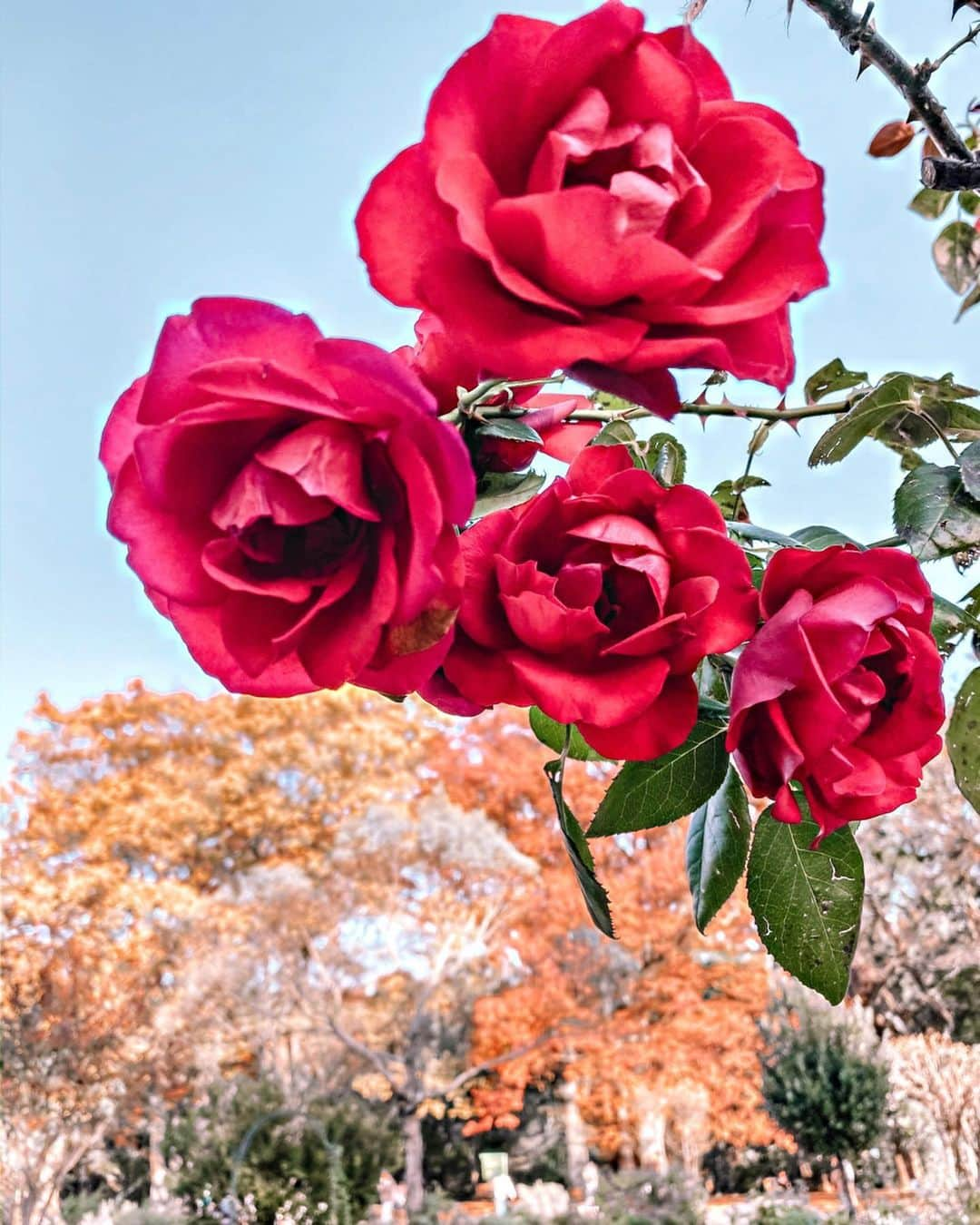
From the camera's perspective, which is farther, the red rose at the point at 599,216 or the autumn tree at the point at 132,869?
the autumn tree at the point at 132,869

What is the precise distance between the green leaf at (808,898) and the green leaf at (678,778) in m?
0.03

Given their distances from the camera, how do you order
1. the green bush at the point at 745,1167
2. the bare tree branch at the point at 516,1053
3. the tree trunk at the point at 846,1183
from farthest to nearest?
the green bush at the point at 745,1167, the bare tree branch at the point at 516,1053, the tree trunk at the point at 846,1183

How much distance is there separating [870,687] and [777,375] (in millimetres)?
105

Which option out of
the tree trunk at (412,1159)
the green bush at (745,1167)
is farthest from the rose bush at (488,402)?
the green bush at (745,1167)

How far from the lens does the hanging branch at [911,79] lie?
1.35ft

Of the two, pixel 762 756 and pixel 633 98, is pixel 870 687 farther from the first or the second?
pixel 633 98

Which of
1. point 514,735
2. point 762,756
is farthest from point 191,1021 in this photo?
point 762,756

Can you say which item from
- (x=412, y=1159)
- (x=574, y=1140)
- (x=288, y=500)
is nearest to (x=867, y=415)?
(x=288, y=500)

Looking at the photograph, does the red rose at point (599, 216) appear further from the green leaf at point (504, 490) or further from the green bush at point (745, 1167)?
the green bush at point (745, 1167)

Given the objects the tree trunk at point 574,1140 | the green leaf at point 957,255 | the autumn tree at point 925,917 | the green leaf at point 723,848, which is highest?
the autumn tree at point 925,917

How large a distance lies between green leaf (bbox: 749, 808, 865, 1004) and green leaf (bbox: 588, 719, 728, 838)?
0.08 ft

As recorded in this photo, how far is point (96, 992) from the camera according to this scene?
7504mm

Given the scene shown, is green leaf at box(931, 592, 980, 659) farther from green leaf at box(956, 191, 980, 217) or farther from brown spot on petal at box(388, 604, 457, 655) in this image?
green leaf at box(956, 191, 980, 217)

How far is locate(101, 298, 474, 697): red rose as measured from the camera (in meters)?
0.23
